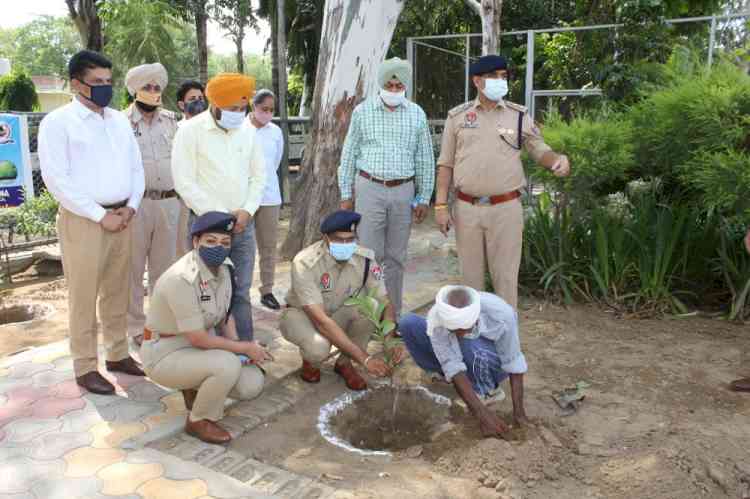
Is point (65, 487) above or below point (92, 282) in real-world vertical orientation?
below

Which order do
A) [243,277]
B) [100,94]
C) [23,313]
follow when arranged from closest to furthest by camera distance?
[100,94], [243,277], [23,313]

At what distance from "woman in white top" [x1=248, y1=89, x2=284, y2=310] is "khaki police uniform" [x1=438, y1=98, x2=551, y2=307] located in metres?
1.53

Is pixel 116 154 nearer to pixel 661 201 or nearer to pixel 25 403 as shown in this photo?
pixel 25 403

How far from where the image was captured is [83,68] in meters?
3.60

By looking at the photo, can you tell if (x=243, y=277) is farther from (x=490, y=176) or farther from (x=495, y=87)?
(x=495, y=87)

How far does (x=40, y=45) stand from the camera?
68.3 metres

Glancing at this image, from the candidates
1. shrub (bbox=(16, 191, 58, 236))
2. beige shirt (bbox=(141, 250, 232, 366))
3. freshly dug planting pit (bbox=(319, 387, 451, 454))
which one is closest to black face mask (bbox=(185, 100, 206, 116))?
beige shirt (bbox=(141, 250, 232, 366))

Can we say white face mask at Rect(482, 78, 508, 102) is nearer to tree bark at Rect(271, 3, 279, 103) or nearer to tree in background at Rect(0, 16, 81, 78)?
tree bark at Rect(271, 3, 279, 103)

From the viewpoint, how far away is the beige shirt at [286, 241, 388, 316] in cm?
382

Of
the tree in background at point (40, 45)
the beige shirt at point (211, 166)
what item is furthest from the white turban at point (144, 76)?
the tree in background at point (40, 45)

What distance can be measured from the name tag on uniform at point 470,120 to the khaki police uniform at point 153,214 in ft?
→ 6.41

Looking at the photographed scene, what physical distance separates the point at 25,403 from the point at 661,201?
192 inches

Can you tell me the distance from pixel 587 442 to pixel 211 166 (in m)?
2.54

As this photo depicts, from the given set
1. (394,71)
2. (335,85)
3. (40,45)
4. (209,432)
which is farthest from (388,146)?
(40,45)
